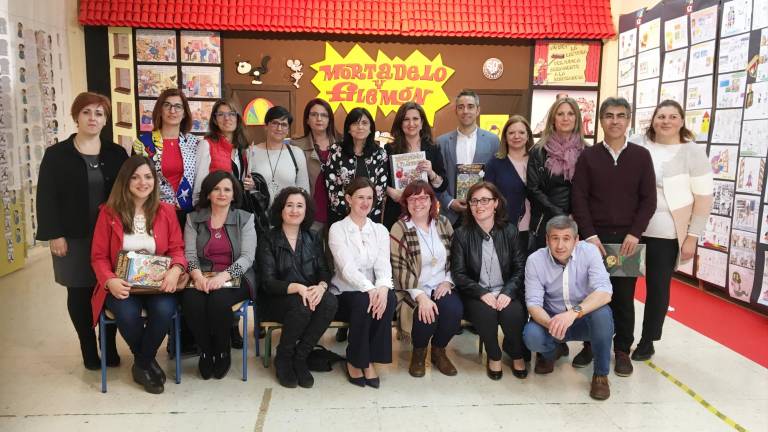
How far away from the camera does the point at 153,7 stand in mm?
6266

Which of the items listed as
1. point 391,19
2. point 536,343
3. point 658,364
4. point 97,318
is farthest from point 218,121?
point 391,19

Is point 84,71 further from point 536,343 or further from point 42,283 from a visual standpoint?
point 536,343

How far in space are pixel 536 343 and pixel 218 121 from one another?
2404 millimetres

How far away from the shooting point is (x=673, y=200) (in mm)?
3412

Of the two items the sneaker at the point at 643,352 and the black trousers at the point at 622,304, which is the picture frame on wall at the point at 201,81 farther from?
the sneaker at the point at 643,352

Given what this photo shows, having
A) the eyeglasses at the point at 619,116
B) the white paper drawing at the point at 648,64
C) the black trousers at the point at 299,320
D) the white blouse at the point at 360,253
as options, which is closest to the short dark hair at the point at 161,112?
the white blouse at the point at 360,253

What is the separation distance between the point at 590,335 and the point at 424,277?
1.00 metres

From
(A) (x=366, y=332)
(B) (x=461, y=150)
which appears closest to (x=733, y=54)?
(B) (x=461, y=150)

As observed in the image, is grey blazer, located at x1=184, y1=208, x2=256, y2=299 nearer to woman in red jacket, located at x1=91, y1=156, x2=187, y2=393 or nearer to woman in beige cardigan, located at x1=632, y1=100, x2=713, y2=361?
woman in red jacket, located at x1=91, y1=156, x2=187, y2=393

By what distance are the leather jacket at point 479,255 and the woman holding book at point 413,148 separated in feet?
1.74

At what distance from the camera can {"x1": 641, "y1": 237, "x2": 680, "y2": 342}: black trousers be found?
3.43m

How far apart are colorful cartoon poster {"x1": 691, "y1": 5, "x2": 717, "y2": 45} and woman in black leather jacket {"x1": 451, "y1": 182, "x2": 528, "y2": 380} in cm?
328

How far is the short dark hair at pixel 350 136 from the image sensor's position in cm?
361

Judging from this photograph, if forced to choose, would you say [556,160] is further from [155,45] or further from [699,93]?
[155,45]
